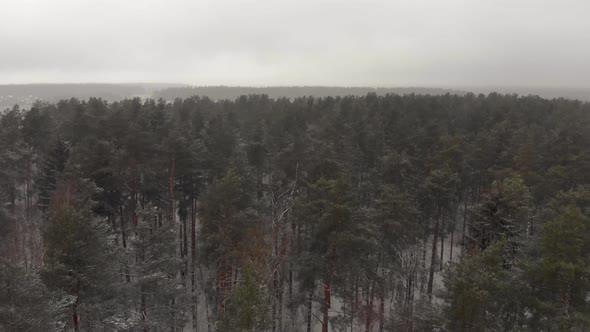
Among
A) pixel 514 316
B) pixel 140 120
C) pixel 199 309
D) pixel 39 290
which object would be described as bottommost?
pixel 199 309

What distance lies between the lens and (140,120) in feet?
123

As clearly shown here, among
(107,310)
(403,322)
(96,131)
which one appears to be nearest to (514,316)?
(403,322)

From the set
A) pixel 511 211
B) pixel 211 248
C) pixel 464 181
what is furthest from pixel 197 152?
pixel 464 181

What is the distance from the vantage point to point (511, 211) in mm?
24359

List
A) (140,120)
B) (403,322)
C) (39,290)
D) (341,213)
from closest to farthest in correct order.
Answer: (39,290) < (341,213) < (403,322) < (140,120)

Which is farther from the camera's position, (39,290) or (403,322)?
(403,322)

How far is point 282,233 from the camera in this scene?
21.0 m

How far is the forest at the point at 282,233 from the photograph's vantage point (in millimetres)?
15391

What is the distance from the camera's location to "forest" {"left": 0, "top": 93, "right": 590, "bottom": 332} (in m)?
15.4

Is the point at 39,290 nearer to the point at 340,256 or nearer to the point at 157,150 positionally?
the point at 340,256

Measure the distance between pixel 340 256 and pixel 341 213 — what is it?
229 centimetres

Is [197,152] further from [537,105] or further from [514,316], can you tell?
[537,105]

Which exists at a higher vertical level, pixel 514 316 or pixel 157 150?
pixel 157 150

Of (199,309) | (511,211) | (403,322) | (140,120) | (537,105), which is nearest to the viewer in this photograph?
(403,322)
